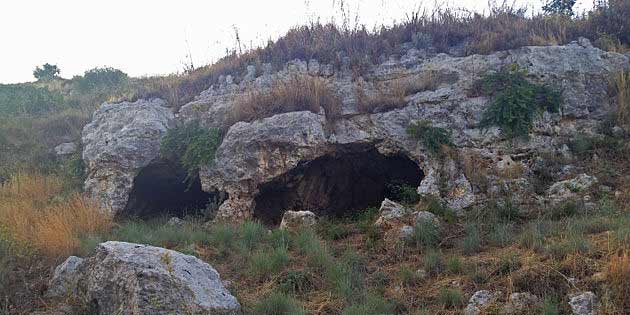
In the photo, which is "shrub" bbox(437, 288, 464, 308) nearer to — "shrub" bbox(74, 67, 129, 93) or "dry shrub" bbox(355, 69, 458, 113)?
"dry shrub" bbox(355, 69, 458, 113)

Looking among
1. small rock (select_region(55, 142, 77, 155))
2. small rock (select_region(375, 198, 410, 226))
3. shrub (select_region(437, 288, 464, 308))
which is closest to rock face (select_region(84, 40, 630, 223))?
small rock (select_region(375, 198, 410, 226))

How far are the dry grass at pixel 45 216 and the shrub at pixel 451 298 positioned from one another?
4.66 metres

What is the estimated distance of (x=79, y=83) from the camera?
17.3 m

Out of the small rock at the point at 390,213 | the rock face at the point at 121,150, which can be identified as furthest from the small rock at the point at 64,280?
the small rock at the point at 390,213

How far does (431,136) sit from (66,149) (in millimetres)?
7469

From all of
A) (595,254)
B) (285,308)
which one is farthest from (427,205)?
(285,308)

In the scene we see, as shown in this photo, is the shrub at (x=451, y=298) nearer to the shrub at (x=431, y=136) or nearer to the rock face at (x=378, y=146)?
the rock face at (x=378, y=146)

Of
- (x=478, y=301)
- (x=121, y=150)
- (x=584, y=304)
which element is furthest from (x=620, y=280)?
(x=121, y=150)

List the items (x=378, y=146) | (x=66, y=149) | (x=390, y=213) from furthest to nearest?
(x=66, y=149), (x=378, y=146), (x=390, y=213)

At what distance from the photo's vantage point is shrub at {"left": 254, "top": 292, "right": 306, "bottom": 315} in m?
5.53

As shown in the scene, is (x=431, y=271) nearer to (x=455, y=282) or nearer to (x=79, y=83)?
(x=455, y=282)

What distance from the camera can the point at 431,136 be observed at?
354 inches

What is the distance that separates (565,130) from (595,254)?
3.93 meters

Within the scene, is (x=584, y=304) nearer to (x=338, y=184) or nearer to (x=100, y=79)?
(x=338, y=184)
